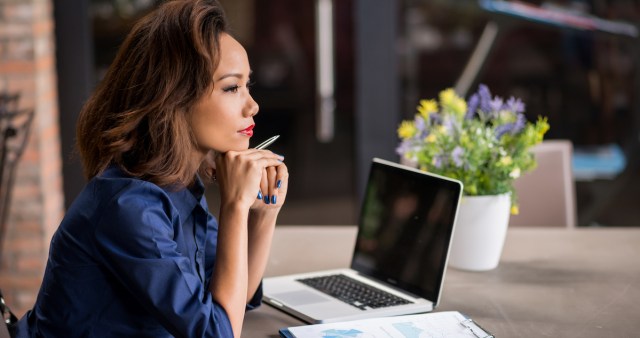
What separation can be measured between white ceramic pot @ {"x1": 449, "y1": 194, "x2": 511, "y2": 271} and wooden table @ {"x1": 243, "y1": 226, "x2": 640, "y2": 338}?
3 cm

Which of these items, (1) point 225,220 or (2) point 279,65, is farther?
(2) point 279,65

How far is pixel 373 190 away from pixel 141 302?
694 mm

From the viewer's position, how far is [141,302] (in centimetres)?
145

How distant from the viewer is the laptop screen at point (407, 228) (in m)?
1.78

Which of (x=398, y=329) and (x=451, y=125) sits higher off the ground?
(x=451, y=125)

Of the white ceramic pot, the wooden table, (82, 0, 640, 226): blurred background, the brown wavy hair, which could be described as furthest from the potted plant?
(82, 0, 640, 226): blurred background

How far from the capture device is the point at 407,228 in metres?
1.87

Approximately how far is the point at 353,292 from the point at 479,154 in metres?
→ 0.40

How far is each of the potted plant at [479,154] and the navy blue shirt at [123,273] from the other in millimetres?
651

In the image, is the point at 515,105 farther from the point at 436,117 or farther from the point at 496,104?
the point at 436,117

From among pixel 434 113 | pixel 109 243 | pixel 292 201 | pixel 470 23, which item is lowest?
pixel 292 201

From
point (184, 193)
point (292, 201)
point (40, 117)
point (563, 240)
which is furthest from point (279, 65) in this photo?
point (184, 193)

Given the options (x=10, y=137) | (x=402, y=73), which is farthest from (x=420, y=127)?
(x=402, y=73)

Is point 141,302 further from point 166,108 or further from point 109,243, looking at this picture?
point 166,108
